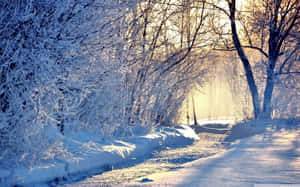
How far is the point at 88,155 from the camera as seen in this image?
15.1ft

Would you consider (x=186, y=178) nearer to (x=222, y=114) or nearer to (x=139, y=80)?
(x=139, y=80)

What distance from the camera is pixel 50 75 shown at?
388 centimetres

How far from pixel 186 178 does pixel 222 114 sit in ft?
54.3

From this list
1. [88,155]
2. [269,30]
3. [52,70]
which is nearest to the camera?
[52,70]

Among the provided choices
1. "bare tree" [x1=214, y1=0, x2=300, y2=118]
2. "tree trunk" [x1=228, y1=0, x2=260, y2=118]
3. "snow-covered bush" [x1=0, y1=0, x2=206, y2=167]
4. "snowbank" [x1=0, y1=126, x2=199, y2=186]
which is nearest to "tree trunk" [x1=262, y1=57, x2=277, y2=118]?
"bare tree" [x1=214, y1=0, x2=300, y2=118]

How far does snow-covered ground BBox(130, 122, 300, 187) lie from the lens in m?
3.50

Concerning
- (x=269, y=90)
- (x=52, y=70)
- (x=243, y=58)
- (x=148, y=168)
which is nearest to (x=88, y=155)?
(x=148, y=168)

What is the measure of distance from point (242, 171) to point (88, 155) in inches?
72.1

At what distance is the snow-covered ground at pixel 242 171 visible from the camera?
11.5 ft

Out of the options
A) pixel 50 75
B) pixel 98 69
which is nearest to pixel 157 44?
pixel 98 69

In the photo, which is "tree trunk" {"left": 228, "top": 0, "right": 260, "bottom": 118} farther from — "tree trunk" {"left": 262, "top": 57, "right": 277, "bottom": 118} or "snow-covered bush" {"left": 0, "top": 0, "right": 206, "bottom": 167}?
"snow-covered bush" {"left": 0, "top": 0, "right": 206, "bottom": 167}

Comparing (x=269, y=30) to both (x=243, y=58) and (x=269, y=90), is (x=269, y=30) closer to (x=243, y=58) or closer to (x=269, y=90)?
(x=243, y=58)

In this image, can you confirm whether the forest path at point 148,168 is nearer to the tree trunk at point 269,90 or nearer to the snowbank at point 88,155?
the snowbank at point 88,155

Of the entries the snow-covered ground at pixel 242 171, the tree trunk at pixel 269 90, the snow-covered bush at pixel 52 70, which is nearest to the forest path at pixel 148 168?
the snow-covered ground at pixel 242 171
